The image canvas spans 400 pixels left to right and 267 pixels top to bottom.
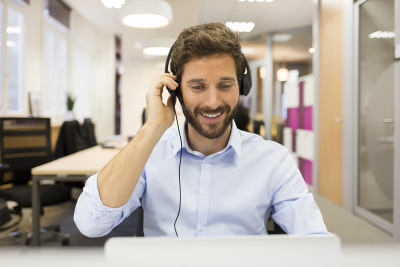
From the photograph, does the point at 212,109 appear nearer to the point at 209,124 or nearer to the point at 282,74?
the point at 209,124

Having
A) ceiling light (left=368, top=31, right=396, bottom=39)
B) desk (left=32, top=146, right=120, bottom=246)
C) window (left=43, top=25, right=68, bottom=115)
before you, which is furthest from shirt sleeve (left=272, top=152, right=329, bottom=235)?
ceiling light (left=368, top=31, right=396, bottom=39)

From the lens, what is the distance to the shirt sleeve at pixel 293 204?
0.80 metres

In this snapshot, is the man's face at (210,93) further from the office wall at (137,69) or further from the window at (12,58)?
the window at (12,58)

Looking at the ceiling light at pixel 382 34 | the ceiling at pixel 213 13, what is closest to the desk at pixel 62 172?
the ceiling at pixel 213 13

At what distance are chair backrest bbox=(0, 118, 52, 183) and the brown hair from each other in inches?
81.3

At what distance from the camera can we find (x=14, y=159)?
253 centimetres

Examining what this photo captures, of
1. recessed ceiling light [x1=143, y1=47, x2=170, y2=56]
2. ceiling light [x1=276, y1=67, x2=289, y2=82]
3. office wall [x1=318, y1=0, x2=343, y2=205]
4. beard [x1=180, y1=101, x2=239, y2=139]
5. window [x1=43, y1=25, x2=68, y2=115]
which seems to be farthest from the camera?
ceiling light [x1=276, y1=67, x2=289, y2=82]

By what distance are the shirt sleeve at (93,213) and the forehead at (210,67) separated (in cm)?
37

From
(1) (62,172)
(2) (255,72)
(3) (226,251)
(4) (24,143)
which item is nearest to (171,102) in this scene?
(3) (226,251)

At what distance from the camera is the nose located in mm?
851

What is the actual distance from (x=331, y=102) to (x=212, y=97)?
2.27m

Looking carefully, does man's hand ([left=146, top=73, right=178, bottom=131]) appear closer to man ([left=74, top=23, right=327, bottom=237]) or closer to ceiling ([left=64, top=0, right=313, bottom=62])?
man ([left=74, top=23, right=327, bottom=237])

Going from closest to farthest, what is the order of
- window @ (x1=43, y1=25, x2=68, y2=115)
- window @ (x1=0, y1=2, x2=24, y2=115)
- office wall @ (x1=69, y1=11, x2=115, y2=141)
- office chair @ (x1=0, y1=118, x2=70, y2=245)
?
1. office wall @ (x1=69, y1=11, x2=115, y2=141)
2. window @ (x1=0, y1=2, x2=24, y2=115)
3. window @ (x1=43, y1=25, x2=68, y2=115)
4. office chair @ (x1=0, y1=118, x2=70, y2=245)

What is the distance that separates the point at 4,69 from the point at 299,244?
213cm
